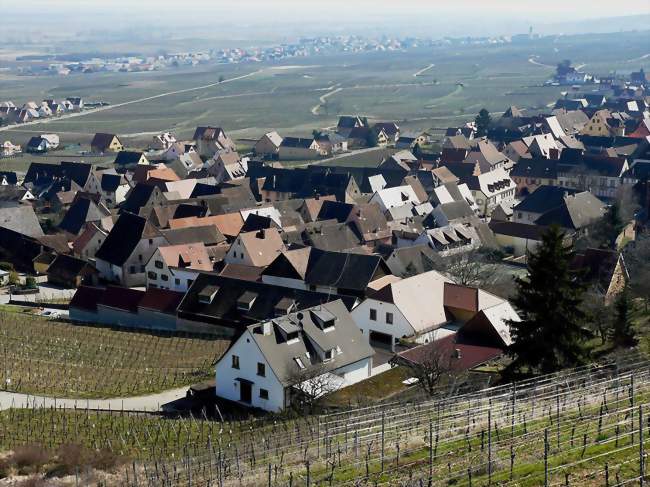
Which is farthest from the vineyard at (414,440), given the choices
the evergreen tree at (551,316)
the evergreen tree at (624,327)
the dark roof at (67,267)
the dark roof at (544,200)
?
the dark roof at (544,200)

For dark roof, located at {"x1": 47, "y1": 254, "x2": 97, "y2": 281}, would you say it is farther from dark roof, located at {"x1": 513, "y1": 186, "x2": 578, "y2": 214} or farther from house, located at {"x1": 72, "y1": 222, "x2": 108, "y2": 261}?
dark roof, located at {"x1": 513, "y1": 186, "x2": 578, "y2": 214}

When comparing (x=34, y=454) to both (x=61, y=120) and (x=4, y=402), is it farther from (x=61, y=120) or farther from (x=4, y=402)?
(x=61, y=120)

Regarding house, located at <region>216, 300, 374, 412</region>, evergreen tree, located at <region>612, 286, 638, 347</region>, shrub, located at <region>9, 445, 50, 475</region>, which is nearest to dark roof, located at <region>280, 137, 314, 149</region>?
house, located at <region>216, 300, 374, 412</region>

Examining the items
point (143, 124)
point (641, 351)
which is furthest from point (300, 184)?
point (143, 124)

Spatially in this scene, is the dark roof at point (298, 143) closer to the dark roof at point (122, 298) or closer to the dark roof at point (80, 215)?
the dark roof at point (80, 215)

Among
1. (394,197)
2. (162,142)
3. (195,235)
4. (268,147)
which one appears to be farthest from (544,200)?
(162,142)
